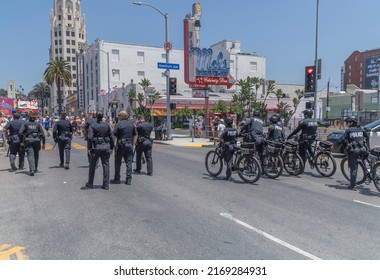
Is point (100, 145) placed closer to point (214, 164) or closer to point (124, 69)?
point (214, 164)

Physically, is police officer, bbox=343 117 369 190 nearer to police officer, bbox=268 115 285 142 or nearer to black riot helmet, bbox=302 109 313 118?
black riot helmet, bbox=302 109 313 118

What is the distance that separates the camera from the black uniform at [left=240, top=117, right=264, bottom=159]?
9.62 m

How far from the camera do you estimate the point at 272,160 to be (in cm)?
964

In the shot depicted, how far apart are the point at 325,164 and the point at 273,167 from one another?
1657 mm

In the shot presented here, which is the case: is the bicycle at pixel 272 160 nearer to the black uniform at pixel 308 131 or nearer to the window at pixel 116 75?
the black uniform at pixel 308 131

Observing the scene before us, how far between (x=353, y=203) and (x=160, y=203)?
13.1 ft

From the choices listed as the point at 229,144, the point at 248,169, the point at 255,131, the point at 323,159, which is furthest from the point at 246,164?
the point at 323,159

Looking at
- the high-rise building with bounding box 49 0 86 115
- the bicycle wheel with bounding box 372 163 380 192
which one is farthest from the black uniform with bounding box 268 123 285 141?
the high-rise building with bounding box 49 0 86 115

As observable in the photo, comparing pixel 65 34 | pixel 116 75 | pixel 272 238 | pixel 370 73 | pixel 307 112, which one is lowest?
pixel 272 238

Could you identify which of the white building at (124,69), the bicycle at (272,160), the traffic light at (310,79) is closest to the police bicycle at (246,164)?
the bicycle at (272,160)

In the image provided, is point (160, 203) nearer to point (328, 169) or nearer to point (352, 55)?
point (328, 169)

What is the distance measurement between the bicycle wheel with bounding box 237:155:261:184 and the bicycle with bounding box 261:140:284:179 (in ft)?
2.93

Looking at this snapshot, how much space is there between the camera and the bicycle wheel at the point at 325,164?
9820mm
